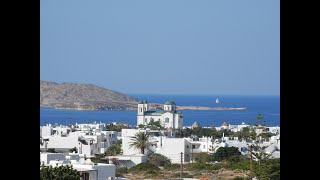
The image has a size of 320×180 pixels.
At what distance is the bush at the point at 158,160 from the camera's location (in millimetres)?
14602

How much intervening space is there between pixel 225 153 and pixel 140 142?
289cm

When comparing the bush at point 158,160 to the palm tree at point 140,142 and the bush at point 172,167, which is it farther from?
the palm tree at point 140,142

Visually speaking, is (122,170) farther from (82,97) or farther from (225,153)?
(82,97)

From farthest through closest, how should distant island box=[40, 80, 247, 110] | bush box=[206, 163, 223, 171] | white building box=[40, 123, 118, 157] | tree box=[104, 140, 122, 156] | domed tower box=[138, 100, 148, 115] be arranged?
distant island box=[40, 80, 247, 110], domed tower box=[138, 100, 148, 115], tree box=[104, 140, 122, 156], white building box=[40, 123, 118, 157], bush box=[206, 163, 223, 171]

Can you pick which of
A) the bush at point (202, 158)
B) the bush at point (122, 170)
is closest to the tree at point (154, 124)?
the bush at point (202, 158)

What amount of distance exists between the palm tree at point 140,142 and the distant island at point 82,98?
11093 mm

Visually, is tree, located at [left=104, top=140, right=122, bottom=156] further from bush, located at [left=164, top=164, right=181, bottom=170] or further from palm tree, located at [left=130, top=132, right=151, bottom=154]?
bush, located at [left=164, top=164, right=181, bottom=170]

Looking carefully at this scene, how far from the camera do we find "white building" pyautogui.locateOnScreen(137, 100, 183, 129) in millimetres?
24625

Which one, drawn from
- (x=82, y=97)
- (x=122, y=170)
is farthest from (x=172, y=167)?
(x=82, y=97)

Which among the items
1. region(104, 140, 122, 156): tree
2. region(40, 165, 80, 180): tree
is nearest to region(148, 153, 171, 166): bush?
region(104, 140, 122, 156): tree

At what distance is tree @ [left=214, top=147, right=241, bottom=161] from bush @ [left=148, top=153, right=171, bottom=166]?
126 centimetres
